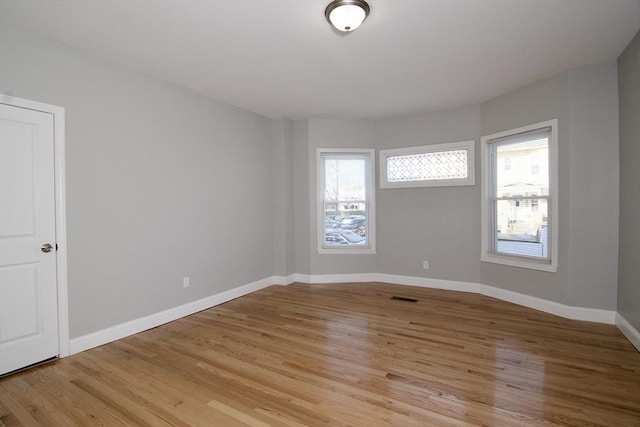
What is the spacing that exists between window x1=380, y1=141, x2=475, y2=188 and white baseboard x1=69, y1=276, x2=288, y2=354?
282cm

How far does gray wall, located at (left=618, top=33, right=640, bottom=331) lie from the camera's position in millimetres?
2764

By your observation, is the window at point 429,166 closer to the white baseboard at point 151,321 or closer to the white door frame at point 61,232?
the white baseboard at point 151,321

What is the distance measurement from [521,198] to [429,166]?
1.35 m

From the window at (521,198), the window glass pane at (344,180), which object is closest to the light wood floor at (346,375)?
the window at (521,198)

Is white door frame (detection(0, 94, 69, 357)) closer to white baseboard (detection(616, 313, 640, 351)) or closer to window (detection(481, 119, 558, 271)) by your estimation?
window (detection(481, 119, 558, 271))

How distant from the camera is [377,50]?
289cm

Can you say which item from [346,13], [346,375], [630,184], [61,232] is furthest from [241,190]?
[630,184]

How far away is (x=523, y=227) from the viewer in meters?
3.97

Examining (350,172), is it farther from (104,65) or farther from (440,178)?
(104,65)

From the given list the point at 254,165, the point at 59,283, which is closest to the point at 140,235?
the point at 59,283

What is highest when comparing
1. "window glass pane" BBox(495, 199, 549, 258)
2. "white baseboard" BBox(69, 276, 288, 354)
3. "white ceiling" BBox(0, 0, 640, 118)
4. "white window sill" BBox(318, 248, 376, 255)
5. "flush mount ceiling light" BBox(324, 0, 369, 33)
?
"white ceiling" BBox(0, 0, 640, 118)

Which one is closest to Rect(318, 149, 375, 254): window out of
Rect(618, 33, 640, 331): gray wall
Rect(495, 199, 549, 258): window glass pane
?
Rect(495, 199, 549, 258): window glass pane

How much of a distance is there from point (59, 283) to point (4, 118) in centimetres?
138

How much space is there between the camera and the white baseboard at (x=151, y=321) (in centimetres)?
280
